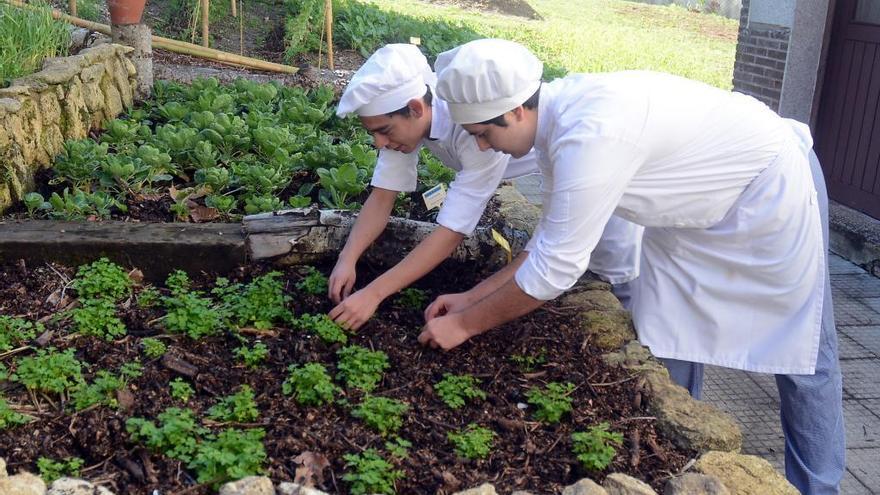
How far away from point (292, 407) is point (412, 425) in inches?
14.1

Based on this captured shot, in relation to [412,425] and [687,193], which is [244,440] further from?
[687,193]

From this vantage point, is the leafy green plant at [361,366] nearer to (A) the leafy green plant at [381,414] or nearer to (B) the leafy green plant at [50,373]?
(A) the leafy green plant at [381,414]

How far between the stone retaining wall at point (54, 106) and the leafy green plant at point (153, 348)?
1.43 meters

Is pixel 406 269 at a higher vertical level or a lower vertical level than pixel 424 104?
lower

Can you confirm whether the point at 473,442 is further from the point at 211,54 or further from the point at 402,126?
the point at 211,54

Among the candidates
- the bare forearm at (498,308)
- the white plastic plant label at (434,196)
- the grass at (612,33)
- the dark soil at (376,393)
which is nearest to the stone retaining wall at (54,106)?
the dark soil at (376,393)

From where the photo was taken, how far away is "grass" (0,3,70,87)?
478cm

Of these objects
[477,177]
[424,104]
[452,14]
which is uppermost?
[424,104]

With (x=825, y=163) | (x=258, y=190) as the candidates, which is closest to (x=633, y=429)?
(x=258, y=190)

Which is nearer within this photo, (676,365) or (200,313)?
(200,313)

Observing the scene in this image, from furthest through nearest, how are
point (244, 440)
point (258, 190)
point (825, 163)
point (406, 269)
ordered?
point (825, 163) → point (258, 190) → point (406, 269) → point (244, 440)

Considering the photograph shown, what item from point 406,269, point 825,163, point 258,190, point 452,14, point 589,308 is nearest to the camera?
point 406,269

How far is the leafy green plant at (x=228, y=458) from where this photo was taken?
7.61 ft

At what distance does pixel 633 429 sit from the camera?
2.74 m
